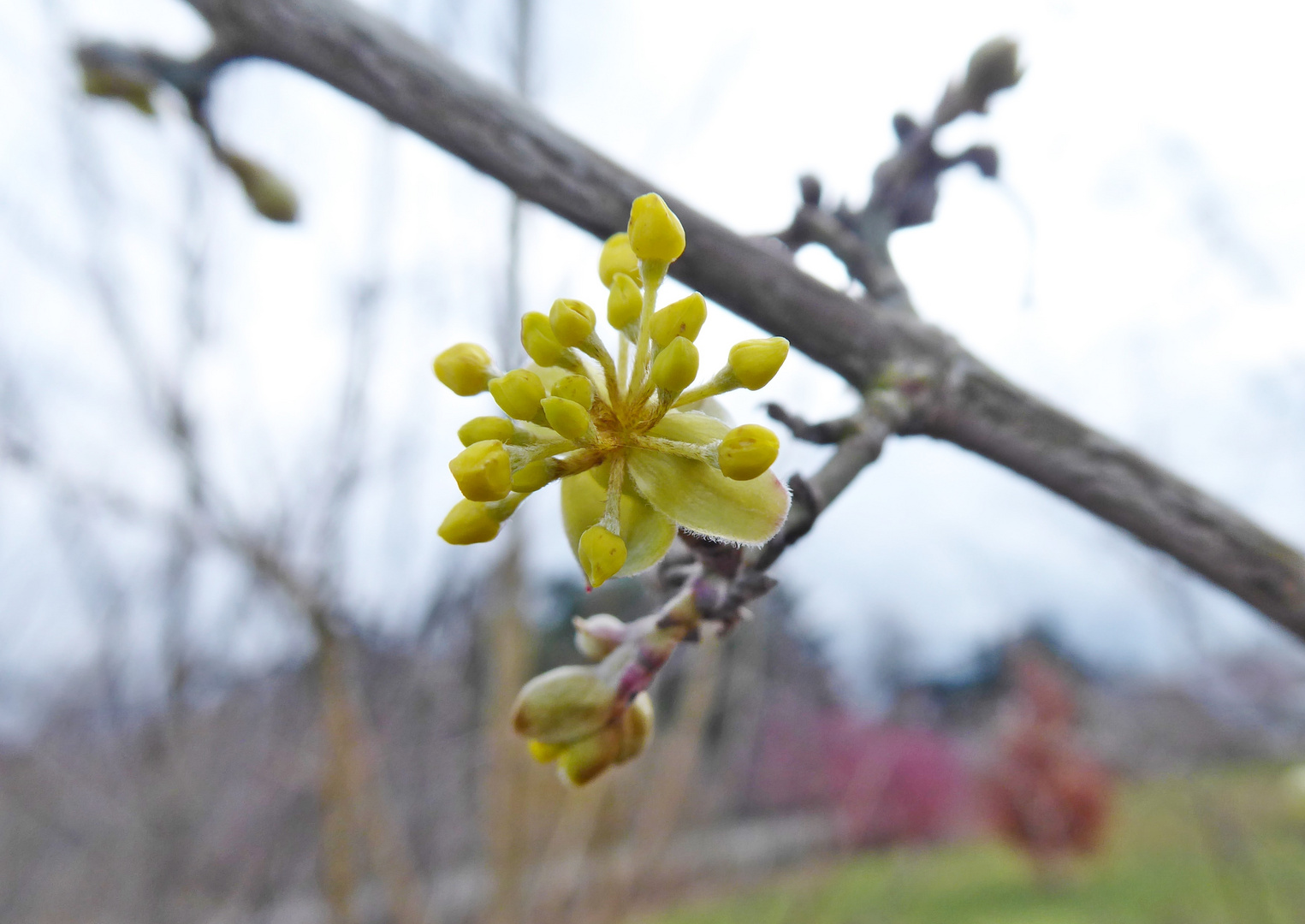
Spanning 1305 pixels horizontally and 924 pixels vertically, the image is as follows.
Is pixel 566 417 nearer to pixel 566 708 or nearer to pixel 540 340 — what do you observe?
pixel 540 340

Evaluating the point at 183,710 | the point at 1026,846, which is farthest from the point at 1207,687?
the point at 183,710

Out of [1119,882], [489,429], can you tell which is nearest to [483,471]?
[489,429]

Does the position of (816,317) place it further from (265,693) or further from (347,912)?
(265,693)

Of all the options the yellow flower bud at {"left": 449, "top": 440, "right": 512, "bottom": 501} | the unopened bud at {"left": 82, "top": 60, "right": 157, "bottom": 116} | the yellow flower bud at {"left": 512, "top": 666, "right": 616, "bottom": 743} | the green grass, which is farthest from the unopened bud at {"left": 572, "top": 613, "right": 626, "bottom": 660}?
the green grass

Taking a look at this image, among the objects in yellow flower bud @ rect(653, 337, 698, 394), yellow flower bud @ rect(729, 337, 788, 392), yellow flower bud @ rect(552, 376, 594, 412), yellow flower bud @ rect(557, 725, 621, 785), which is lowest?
yellow flower bud @ rect(557, 725, 621, 785)

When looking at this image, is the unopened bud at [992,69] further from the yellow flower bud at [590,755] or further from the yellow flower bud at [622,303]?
the yellow flower bud at [590,755]

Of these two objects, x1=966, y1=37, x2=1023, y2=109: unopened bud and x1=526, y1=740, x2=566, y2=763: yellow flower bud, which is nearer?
x1=526, y1=740, x2=566, y2=763: yellow flower bud

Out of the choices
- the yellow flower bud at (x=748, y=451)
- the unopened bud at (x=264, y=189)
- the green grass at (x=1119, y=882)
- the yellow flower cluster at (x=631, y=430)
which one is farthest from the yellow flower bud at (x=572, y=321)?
the green grass at (x=1119, y=882)

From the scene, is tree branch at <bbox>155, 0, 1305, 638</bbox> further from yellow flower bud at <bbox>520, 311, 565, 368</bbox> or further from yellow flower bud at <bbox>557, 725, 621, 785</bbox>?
A: yellow flower bud at <bbox>557, 725, 621, 785</bbox>
